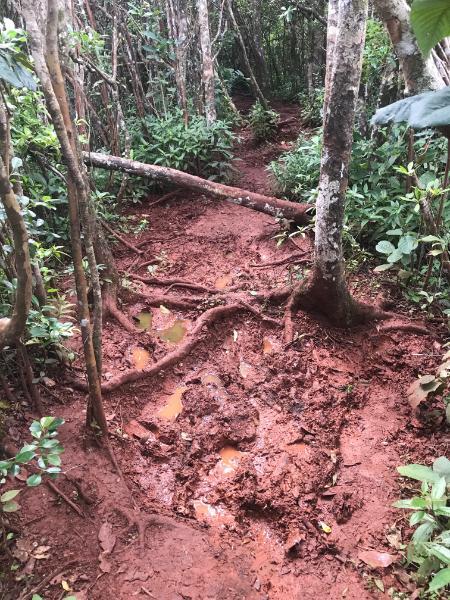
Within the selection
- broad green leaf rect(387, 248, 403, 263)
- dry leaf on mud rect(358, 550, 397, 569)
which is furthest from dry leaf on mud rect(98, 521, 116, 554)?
broad green leaf rect(387, 248, 403, 263)

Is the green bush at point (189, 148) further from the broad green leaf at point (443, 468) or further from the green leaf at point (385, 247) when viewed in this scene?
the broad green leaf at point (443, 468)

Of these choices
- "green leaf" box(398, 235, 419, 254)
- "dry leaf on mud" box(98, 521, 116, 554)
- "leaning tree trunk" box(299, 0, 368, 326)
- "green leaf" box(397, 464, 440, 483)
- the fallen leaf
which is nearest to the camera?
"green leaf" box(397, 464, 440, 483)

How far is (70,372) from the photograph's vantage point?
12.9 ft

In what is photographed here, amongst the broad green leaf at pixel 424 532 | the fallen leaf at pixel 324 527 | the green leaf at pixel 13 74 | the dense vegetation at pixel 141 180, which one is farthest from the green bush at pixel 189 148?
the broad green leaf at pixel 424 532

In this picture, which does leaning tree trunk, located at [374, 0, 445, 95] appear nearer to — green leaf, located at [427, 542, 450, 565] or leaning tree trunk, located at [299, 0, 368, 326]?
leaning tree trunk, located at [299, 0, 368, 326]

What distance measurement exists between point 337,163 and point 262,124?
6.30m

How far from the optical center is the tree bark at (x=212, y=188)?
628 centimetres

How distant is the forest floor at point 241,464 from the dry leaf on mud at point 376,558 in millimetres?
13

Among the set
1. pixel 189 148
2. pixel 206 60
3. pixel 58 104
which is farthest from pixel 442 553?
pixel 206 60

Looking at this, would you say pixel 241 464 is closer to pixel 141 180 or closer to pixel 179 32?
pixel 141 180

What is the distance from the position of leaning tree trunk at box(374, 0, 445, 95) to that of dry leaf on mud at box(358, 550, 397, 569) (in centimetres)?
404

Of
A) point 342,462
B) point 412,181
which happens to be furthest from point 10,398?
point 412,181

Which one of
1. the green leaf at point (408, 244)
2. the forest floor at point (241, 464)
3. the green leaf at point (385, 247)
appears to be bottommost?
the forest floor at point (241, 464)

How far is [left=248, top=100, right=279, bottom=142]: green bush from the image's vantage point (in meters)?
9.77
